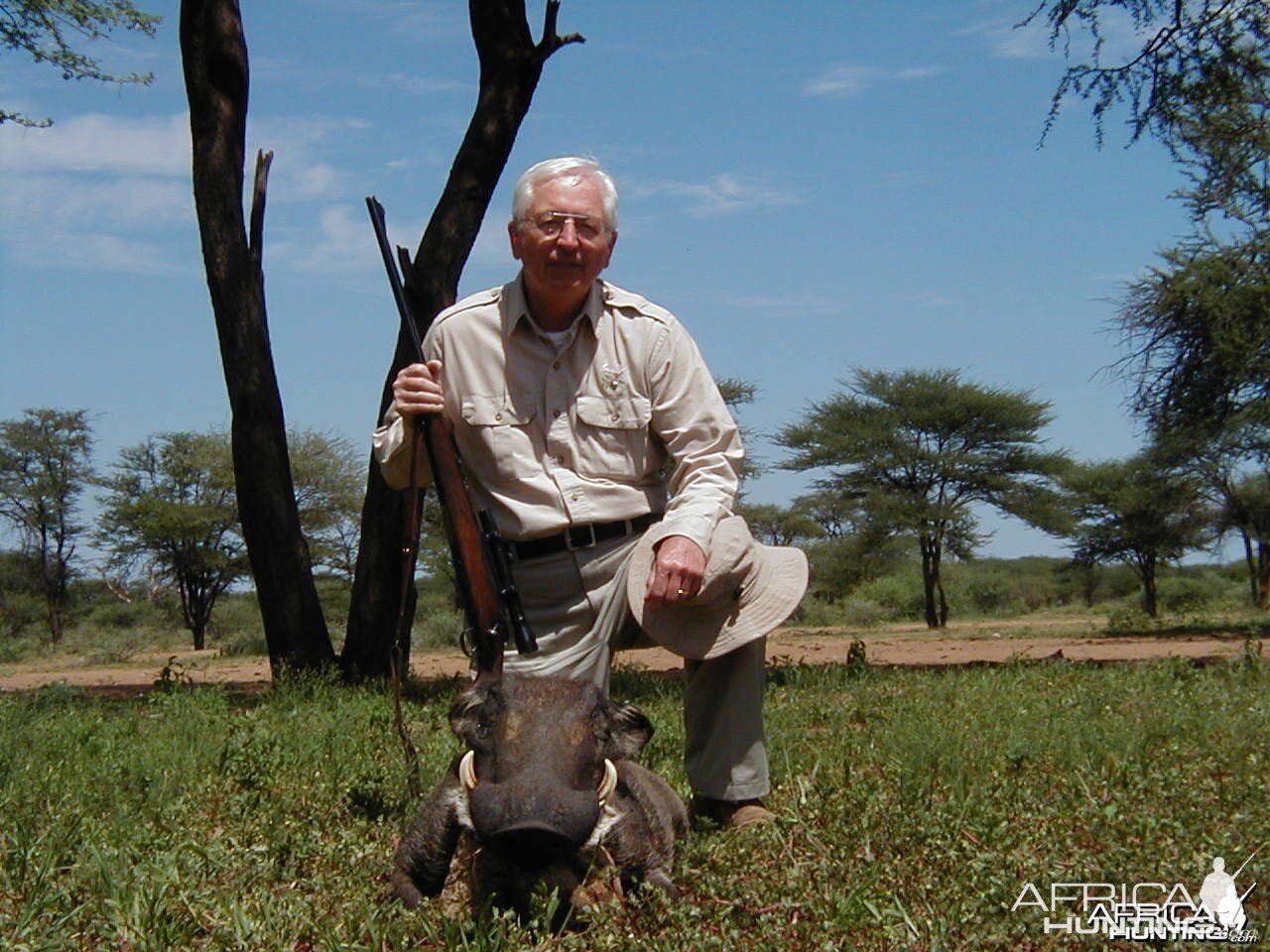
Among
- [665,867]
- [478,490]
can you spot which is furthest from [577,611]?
[665,867]

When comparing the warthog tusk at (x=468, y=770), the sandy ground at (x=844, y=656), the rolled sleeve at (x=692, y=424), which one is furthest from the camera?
the sandy ground at (x=844, y=656)

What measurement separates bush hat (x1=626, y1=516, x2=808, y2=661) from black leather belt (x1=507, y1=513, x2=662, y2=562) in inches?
8.3

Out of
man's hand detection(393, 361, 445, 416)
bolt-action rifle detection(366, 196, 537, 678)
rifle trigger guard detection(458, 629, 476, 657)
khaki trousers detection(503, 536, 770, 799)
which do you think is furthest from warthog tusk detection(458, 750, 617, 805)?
man's hand detection(393, 361, 445, 416)

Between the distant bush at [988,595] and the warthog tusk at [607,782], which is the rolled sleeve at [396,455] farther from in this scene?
the distant bush at [988,595]

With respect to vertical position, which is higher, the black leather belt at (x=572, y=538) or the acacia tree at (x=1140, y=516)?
the acacia tree at (x=1140, y=516)

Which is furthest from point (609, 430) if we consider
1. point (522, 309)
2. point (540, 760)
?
point (540, 760)

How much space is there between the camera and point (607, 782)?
3410mm

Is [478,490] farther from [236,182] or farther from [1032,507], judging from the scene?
[1032,507]

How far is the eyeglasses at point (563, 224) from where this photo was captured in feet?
13.7

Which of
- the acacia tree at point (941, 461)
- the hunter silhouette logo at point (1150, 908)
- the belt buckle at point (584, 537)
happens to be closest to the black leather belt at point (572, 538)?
the belt buckle at point (584, 537)

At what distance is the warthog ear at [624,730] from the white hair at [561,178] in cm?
156

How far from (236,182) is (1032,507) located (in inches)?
928

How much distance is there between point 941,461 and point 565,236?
1080 inches

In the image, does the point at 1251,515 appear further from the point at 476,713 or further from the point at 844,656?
the point at 476,713
